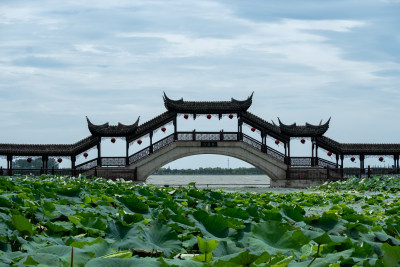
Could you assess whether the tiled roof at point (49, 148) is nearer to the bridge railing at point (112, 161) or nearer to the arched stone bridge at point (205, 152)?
the bridge railing at point (112, 161)

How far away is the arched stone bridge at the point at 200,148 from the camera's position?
87.9 ft

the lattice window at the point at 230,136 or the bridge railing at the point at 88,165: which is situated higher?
the lattice window at the point at 230,136

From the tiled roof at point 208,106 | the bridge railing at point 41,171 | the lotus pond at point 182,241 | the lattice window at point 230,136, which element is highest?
the tiled roof at point 208,106

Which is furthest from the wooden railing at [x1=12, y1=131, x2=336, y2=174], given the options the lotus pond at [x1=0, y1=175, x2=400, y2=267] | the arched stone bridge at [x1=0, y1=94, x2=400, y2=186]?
the lotus pond at [x1=0, y1=175, x2=400, y2=267]

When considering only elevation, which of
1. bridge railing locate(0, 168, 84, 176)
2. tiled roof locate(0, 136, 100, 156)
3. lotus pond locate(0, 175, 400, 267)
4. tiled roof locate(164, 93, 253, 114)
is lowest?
lotus pond locate(0, 175, 400, 267)

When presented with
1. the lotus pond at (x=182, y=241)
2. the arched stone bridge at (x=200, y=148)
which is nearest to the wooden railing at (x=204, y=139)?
the arched stone bridge at (x=200, y=148)

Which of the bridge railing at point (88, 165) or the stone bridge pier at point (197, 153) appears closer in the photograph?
the bridge railing at point (88, 165)

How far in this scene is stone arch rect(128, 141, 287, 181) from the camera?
26.8m

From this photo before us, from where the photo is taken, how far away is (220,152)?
89.8ft

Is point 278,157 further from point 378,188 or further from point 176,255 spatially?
point 176,255

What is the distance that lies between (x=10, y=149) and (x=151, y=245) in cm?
2739

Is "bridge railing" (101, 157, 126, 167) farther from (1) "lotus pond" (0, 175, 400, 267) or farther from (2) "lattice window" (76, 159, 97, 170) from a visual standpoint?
(1) "lotus pond" (0, 175, 400, 267)

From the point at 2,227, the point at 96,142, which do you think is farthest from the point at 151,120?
the point at 2,227

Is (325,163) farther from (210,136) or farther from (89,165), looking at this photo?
(89,165)
